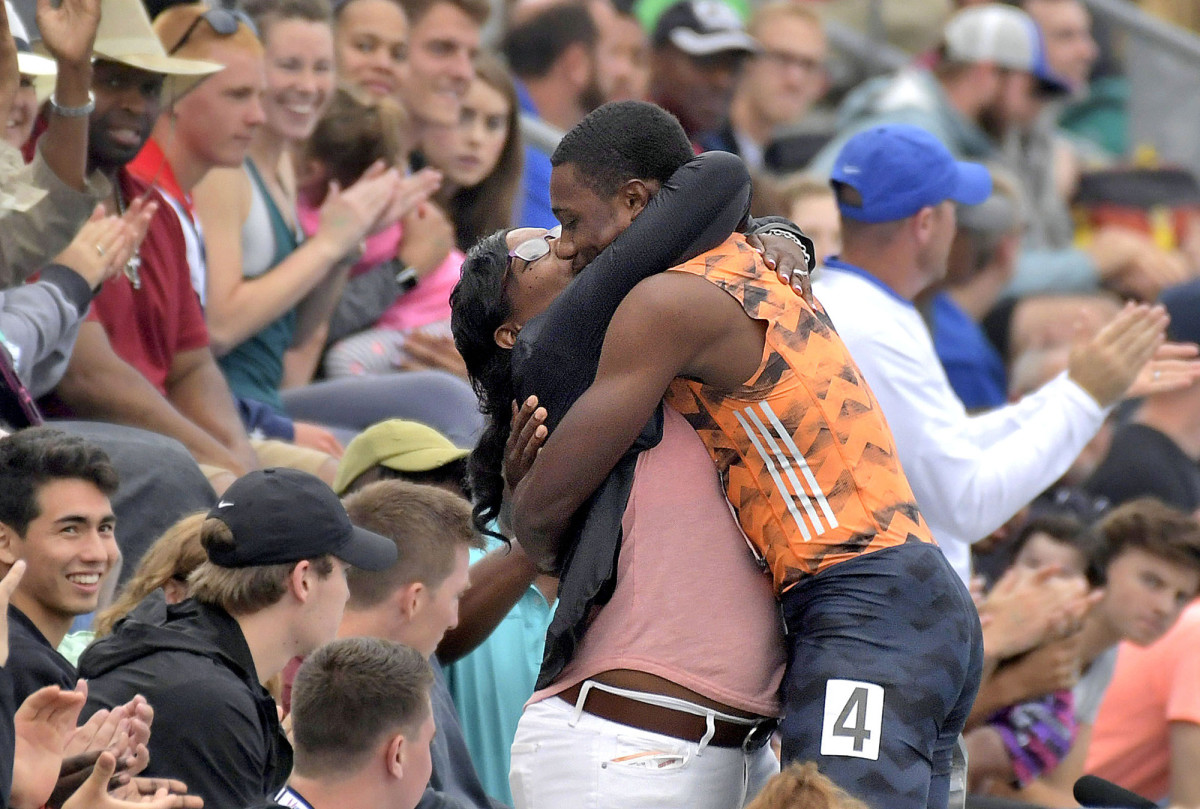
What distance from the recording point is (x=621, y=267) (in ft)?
10.4

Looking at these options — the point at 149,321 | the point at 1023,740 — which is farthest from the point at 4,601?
the point at 1023,740

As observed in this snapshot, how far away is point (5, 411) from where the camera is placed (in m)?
4.57

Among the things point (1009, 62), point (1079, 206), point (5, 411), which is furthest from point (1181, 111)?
point (5, 411)

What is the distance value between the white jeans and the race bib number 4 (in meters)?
0.22

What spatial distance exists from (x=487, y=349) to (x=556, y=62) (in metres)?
5.29

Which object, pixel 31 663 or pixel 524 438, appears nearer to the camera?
pixel 524 438

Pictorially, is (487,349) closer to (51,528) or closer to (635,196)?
(635,196)

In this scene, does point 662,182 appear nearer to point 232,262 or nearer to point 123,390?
point 123,390

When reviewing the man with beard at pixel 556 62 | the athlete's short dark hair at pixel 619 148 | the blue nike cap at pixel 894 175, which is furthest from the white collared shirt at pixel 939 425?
the man with beard at pixel 556 62

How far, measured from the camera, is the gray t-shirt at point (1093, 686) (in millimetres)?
6250

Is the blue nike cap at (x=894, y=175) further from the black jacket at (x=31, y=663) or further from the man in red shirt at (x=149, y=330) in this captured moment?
the black jacket at (x=31, y=663)

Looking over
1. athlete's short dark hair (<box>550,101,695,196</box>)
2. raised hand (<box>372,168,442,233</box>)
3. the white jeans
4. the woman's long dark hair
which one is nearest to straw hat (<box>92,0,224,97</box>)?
raised hand (<box>372,168,442,233</box>)

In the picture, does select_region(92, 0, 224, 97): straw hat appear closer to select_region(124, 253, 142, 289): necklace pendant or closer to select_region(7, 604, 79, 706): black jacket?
select_region(124, 253, 142, 289): necklace pendant

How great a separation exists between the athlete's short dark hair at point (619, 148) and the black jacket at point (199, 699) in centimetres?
134
